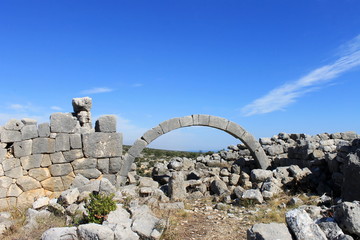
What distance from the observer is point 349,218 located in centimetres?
421

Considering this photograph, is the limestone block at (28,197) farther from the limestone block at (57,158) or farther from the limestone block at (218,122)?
the limestone block at (218,122)

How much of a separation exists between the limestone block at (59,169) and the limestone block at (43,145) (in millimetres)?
446

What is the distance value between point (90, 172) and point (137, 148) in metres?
1.80

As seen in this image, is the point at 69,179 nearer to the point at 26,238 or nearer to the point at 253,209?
the point at 26,238

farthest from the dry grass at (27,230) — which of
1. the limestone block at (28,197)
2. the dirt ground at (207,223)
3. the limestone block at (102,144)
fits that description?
the limestone block at (102,144)

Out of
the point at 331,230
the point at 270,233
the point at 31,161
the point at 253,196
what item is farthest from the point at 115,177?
the point at 331,230

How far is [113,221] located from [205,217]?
97.7 inches

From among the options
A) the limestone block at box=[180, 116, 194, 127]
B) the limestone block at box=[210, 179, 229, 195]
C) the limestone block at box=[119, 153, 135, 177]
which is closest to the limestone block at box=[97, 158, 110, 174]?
the limestone block at box=[119, 153, 135, 177]

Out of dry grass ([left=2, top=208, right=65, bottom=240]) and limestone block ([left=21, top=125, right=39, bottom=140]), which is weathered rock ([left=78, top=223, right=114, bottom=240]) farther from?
limestone block ([left=21, top=125, right=39, bottom=140])

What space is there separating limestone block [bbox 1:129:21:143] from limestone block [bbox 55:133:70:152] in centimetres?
94

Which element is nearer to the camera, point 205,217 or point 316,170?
point 205,217

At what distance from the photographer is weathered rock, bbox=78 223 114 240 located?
4.98 meters

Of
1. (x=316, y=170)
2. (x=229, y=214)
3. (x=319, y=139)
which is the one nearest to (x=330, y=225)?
(x=229, y=214)

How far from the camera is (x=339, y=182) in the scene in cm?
829
